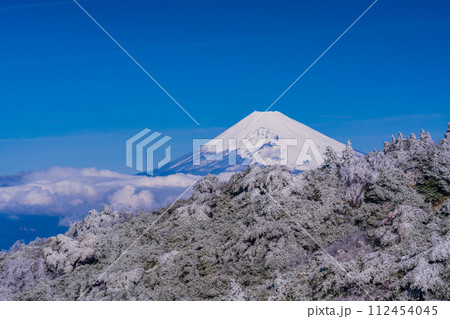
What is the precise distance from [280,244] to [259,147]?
49.6 feet

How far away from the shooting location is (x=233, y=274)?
13703mm

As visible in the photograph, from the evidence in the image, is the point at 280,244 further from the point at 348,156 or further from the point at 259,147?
the point at 259,147

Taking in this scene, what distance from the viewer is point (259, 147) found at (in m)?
29.1

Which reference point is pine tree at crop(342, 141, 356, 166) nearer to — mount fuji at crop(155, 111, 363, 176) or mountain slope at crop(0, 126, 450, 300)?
mountain slope at crop(0, 126, 450, 300)

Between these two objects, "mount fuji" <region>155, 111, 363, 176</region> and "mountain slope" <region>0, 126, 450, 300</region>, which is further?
"mount fuji" <region>155, 111, 363, 176</region>

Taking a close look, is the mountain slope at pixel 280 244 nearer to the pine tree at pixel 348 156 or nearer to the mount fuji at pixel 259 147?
the pine tree at pixel 348 156

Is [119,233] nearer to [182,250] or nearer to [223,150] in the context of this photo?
[182,250]

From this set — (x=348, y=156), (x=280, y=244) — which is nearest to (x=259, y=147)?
(x=348, y=156)

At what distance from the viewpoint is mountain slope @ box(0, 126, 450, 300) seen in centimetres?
1148

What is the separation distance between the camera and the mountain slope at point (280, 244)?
1148cm

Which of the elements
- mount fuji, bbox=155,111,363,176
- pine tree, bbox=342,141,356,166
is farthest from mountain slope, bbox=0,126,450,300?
mount fuji, bbox=155,111,363,176

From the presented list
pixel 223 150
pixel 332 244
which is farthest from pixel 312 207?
pixel 223 150

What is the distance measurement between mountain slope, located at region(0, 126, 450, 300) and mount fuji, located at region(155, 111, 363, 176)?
12.4 feet

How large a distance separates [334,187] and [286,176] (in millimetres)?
1780
